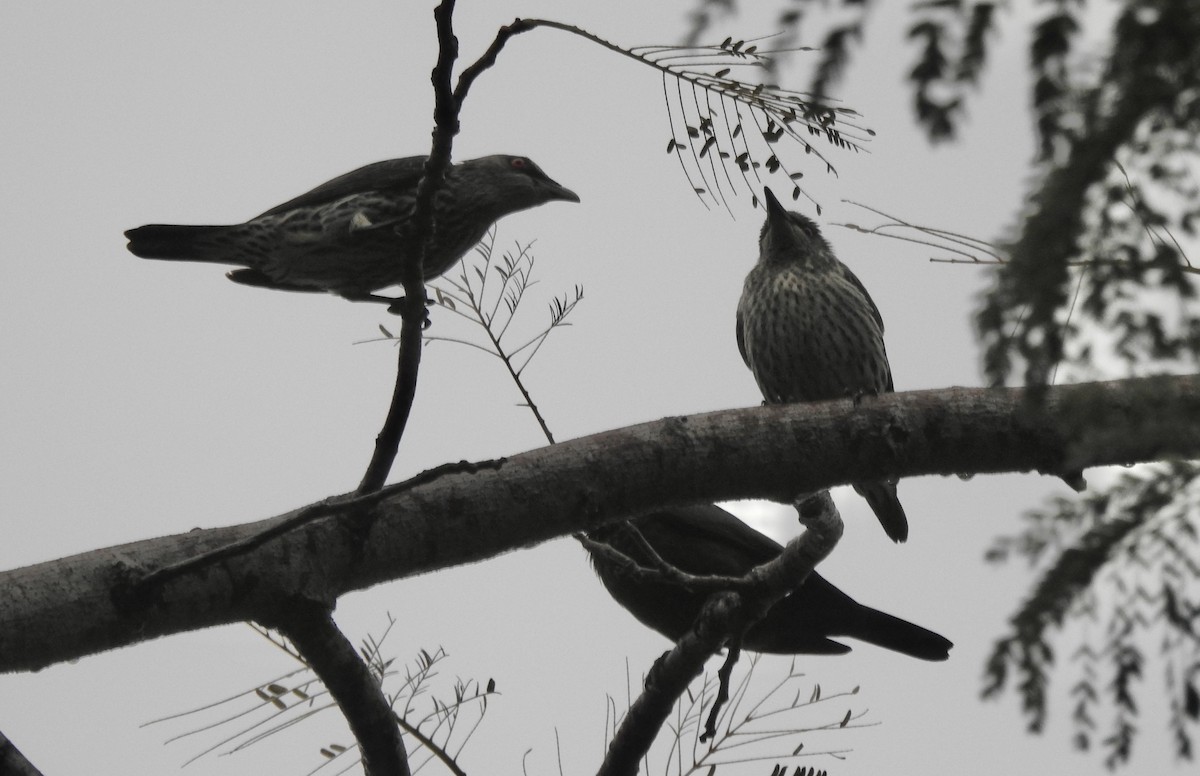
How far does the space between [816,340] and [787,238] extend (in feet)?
3.08

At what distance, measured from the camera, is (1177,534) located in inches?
56.7

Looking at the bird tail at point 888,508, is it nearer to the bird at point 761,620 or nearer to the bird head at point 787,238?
the bird at point 761,620

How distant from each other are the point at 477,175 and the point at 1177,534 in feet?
13.4

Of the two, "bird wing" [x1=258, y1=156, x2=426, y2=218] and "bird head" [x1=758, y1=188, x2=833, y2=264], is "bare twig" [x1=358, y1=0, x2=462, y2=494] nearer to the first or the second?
"bird wing" [x1=258, y1=156, x2=426, y2=218]

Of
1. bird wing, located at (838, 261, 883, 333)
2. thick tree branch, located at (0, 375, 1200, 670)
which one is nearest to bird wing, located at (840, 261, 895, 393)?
bird wing, located at (838, 261, 883, 333)

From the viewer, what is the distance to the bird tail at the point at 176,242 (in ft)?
17.1

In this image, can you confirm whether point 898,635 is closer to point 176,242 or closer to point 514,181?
point 514,181

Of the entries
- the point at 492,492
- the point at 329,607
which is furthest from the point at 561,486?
the point at 329,607

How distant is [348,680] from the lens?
10.5 feet

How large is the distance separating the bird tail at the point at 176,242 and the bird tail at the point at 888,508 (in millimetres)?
3087

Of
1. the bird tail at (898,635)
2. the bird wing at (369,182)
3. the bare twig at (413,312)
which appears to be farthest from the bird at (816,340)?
the bare twig at (413,312)

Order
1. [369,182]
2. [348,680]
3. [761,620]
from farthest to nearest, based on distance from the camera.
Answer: [369,182] → [761,620] → [348,680]

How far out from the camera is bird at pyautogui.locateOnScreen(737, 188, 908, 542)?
5.87 metres

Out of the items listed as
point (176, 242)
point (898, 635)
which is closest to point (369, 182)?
point (176, 242)
